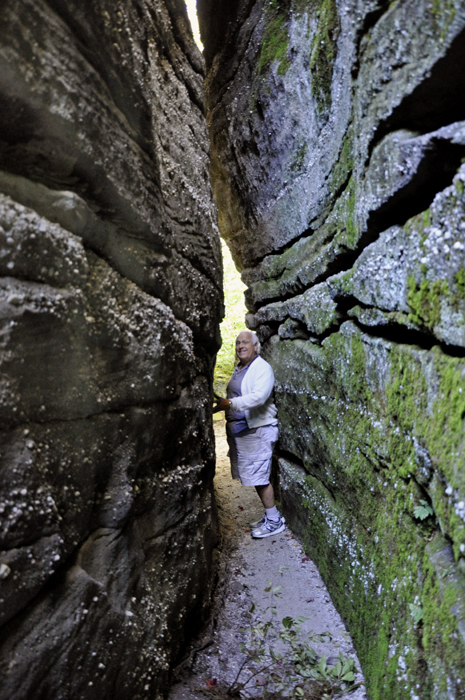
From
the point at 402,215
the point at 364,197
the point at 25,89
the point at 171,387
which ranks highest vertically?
the point at 25,89

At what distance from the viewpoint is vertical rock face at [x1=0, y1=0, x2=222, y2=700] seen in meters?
1.74

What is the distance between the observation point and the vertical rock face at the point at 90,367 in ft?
5.72

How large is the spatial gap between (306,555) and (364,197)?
3463mm

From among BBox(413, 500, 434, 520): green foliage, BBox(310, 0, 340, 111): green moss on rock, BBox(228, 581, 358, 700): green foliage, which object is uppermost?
BBox(310, 0, 340, 111): green moss on rock

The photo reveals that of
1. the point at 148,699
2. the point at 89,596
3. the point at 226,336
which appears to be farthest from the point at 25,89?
the point at 226,336

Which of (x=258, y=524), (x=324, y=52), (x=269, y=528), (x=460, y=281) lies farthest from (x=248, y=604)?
(x=324, y=52)

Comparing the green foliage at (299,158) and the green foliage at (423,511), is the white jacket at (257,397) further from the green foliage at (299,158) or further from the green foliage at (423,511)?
the green foliage at (423,511)

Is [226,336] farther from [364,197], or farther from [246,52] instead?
[364,197]

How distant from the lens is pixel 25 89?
174 centimetres

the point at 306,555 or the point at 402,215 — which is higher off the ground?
the point at 402,215

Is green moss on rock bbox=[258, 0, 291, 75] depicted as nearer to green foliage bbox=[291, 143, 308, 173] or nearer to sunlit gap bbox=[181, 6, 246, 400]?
green foliage bbox=[291, 143, 308, 173]

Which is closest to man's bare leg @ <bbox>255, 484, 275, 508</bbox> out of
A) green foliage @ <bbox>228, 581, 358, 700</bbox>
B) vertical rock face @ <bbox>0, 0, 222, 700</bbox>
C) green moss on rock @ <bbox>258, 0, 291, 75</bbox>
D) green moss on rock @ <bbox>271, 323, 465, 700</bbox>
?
green moss on rock @ <bbox>271, 323, 465, 700</bbox>

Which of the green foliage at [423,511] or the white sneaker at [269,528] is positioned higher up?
the green foliage at [423,511]

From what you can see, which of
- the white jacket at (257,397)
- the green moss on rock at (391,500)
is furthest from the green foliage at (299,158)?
the white jacket at (257,397)
